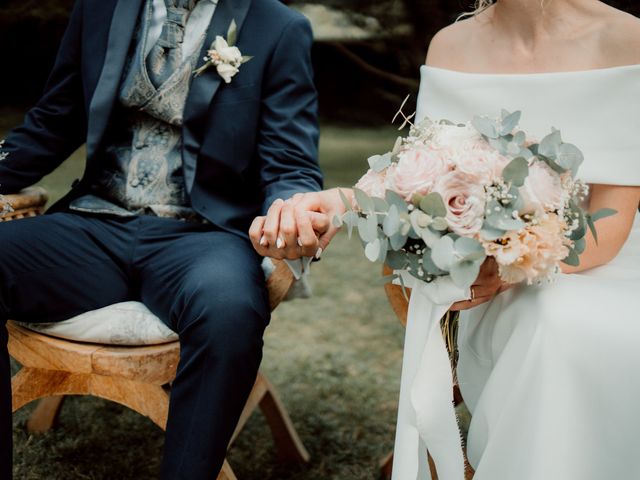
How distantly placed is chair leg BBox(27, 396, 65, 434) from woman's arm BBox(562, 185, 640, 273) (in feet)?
6.02

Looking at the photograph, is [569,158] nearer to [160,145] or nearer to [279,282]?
[279,282]

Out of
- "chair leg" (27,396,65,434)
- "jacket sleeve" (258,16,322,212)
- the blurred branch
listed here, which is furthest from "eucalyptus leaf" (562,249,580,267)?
the blurred branch

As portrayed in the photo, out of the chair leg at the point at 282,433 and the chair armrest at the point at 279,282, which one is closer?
the chair armrest at the point at 279,282

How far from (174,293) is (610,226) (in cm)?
112

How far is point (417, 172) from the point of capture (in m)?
1.51

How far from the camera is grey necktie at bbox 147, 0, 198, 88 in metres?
2.27

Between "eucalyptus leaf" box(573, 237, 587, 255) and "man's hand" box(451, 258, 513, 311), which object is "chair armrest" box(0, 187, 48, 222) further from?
"eucalyptus leaf" box(573, 237, 587, 255)

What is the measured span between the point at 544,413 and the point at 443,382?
218 millimetres

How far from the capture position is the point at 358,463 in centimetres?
254

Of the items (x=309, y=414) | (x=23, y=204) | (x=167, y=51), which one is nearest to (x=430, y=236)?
(x=167, y=51)

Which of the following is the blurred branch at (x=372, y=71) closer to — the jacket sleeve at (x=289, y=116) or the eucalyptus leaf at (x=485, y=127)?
the jacket sleeve at (x=289, y=116)

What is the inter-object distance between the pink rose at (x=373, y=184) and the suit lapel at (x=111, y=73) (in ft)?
3.18

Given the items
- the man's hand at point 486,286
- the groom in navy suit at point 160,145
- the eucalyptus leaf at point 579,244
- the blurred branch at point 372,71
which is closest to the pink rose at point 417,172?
the man's hand at point 486,286

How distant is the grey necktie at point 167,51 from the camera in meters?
2.27
